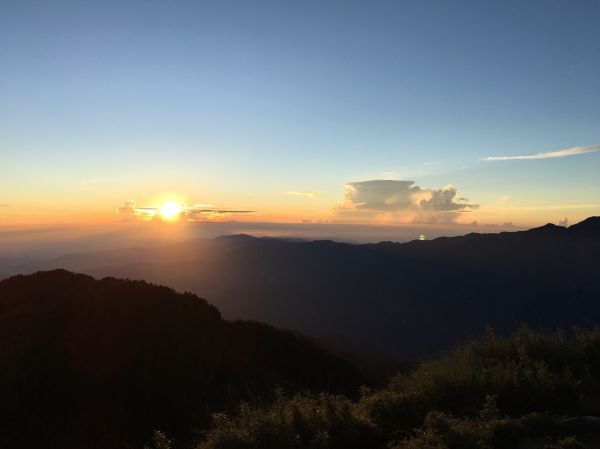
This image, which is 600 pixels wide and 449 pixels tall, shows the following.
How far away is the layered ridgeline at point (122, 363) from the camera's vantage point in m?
12.1

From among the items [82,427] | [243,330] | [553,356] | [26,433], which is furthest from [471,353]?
[243,330]

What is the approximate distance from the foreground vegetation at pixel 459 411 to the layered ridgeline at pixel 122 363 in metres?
2.05

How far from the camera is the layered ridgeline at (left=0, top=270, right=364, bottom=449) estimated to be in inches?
478

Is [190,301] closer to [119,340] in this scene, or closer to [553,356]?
[119,340]

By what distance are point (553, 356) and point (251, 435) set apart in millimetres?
6264

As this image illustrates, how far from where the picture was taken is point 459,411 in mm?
6105

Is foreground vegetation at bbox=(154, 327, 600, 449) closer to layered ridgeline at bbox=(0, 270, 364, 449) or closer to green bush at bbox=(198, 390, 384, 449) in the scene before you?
green bush at bbox=(198, 390, 384, 449)

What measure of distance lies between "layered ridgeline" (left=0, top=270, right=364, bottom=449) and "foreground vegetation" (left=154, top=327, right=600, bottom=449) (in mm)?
2050

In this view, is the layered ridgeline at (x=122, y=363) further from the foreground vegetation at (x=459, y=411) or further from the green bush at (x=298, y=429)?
the green bush at (x=298, y=429)

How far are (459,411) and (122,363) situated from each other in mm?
12709

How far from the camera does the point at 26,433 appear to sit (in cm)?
1145

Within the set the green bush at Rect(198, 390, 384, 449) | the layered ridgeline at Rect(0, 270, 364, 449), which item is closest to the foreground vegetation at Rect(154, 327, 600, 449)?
the green bush at Rect(198, 390, 384, 449)

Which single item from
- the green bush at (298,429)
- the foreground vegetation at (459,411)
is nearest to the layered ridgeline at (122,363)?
the foreground vegetation at (459,411)

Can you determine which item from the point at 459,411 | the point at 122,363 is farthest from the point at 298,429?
the point at 122,363
